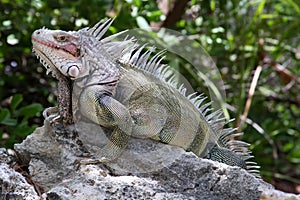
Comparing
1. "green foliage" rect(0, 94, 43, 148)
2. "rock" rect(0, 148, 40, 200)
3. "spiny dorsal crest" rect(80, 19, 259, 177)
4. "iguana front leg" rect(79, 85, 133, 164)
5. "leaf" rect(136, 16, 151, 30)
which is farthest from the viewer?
"leaf" rect(136, 16, 151, 30)

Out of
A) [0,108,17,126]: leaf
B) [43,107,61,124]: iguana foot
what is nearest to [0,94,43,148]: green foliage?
[0,108,17,126]: leaf

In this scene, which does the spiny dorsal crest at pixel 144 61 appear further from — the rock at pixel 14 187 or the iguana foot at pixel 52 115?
the rock at pixel 14 187

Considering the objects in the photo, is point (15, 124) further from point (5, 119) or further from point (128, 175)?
point (128, 175)

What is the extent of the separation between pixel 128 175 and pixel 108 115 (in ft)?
0.83

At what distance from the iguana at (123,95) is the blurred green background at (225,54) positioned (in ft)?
3.01

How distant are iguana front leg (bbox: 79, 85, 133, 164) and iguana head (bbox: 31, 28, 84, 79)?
104 mm

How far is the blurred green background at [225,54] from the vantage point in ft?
11.3

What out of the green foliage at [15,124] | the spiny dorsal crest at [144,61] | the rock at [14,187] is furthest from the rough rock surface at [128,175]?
the green foliage at [15,124]

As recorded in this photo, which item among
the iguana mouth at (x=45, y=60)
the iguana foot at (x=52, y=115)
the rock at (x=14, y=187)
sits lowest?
the rock at (x=14, y=187)

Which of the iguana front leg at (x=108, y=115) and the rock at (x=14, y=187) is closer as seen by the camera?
the rock at (x=14, y=187)

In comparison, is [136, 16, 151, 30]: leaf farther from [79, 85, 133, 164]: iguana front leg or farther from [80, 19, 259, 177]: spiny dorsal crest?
[79, 85, 133, 164]: iguana front leg

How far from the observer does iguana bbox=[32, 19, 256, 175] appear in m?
2.07

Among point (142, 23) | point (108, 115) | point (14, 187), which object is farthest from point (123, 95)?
Answer: point (142, 23)

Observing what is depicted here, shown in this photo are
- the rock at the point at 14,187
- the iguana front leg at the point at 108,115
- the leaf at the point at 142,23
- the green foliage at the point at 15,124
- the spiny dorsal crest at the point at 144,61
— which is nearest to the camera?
the rock at the point at 14,187
